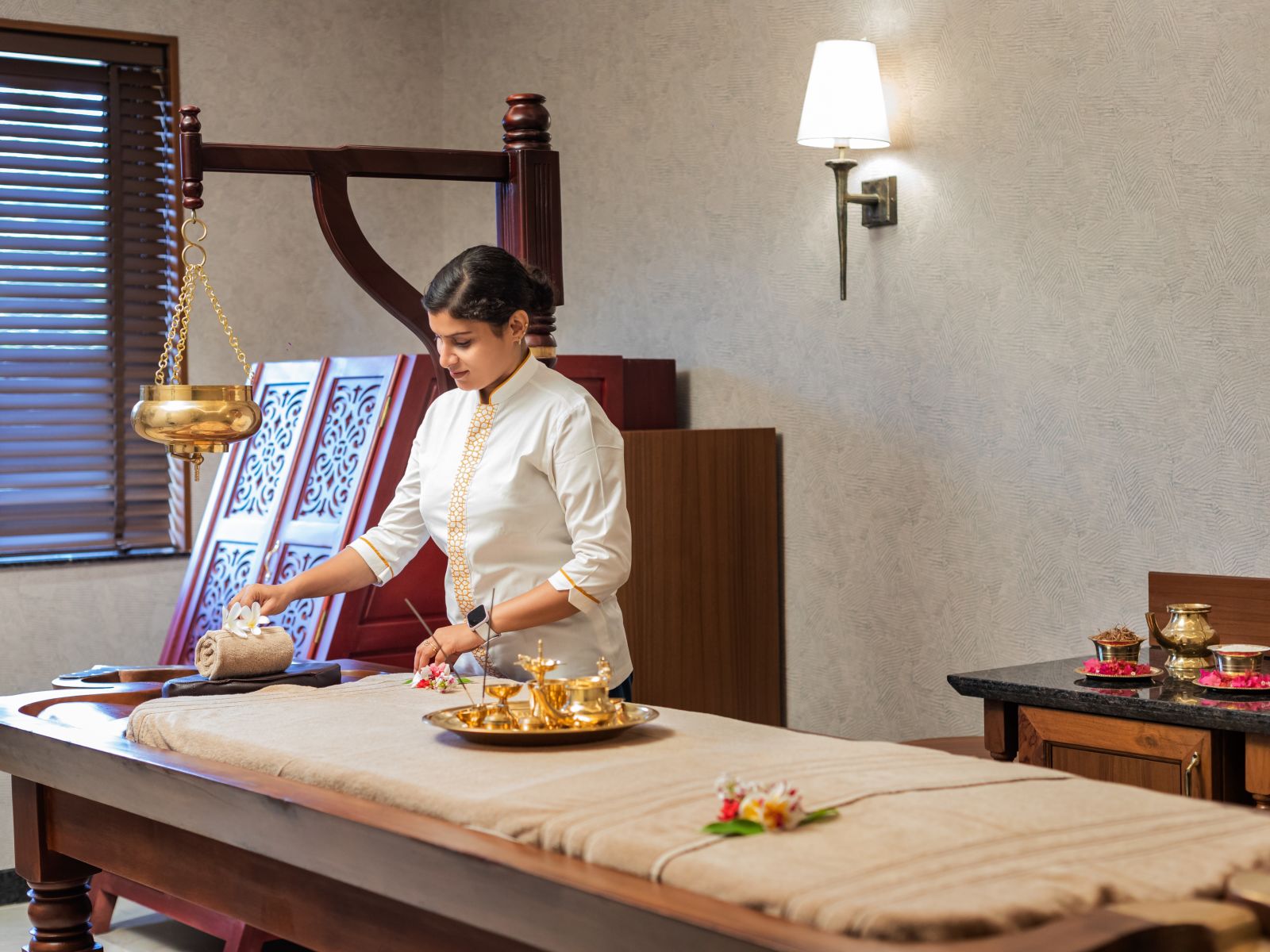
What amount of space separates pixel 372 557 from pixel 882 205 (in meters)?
1.76

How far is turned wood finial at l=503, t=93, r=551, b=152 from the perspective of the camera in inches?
117

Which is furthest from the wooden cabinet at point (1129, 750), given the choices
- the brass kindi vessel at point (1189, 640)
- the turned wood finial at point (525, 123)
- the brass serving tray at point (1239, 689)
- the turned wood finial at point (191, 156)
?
the turned wood finial at point (191, 156)

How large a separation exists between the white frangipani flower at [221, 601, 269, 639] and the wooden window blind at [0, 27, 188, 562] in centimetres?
245

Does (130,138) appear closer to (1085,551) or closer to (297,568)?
(297,568)

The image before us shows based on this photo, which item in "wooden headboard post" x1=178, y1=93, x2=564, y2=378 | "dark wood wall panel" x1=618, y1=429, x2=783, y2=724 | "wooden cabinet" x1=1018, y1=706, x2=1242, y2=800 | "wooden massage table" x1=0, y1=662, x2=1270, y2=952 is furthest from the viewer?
"dark wood wall panel" x1=618, y1=429, x2=783, y2=724

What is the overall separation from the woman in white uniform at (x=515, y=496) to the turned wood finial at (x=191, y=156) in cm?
51

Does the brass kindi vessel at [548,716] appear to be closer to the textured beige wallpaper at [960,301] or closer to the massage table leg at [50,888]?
the massage table leg at [50,888]

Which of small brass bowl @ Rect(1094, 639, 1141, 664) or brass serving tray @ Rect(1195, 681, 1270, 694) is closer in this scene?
brass serving tray @ Rect(1195, 681, 1270, 694)

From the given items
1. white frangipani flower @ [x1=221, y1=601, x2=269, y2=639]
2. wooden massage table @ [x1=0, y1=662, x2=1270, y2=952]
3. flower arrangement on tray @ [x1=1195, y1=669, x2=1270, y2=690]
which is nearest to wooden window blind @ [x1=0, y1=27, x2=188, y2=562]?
wooden massage table @ [x1=0, y1=662, x2=1270, y2=952]

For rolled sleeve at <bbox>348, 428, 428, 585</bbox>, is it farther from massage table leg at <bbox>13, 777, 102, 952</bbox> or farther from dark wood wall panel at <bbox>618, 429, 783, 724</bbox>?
dark wood wall panel at <bbox>618, 429, 783, 724</bbox>

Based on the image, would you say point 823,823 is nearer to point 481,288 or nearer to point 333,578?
point 481,288

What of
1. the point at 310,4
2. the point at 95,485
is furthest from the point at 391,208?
the point at 95,485

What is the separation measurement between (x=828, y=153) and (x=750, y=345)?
589 millimetres

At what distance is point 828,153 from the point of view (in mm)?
3967
